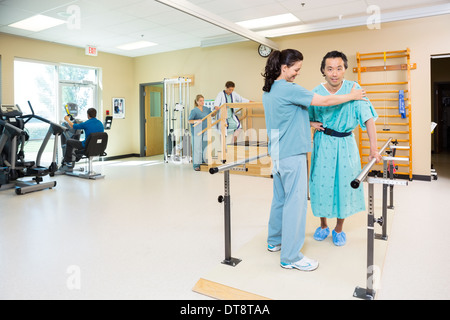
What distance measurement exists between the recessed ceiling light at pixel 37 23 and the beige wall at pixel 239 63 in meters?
0.73

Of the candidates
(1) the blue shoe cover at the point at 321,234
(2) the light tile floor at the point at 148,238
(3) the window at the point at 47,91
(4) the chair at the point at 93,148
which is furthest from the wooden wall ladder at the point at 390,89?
(3) the window at the point at 47,91

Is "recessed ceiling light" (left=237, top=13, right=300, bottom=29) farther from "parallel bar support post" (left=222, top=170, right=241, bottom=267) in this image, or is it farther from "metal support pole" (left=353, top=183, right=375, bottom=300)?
"metal support pole" (left=353, top=183, right=375, bottom=300)

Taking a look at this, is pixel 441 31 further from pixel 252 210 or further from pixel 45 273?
pixel 45 273

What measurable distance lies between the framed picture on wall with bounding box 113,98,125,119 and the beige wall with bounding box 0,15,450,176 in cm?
18

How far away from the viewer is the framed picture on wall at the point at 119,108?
930 cm

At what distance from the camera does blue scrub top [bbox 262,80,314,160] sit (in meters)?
2.21

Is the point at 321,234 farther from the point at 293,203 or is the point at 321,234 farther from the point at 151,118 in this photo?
the point at 151,118

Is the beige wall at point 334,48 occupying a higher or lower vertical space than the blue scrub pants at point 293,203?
higher

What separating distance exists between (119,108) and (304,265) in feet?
26.9

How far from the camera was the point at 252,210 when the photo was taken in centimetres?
413

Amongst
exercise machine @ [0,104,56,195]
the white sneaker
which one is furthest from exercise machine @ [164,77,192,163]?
the white sneaker

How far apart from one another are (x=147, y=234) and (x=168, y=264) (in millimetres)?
778

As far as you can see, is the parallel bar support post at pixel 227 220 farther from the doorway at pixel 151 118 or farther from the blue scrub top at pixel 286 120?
the doorway at pixel 151 118

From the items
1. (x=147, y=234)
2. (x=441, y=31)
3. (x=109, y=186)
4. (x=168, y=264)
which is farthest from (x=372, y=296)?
(x=441, y=31)
